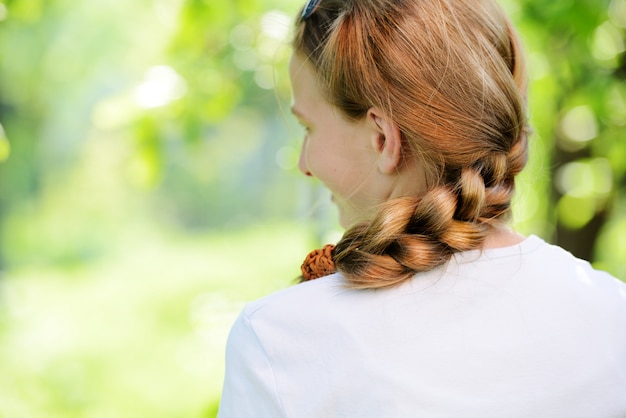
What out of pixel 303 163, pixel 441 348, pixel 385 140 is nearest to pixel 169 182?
pixel 303 163

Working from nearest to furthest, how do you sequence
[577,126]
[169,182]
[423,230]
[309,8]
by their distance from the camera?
[423,230] → [309,8] → [577,126] → [169,182]

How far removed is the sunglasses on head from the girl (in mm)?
38

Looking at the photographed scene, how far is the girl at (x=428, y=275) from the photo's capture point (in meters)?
1.02

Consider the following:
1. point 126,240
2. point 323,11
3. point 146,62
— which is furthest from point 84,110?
point 323,11

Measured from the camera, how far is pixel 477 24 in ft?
4.03

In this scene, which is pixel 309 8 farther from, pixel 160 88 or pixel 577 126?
pixel 577 126

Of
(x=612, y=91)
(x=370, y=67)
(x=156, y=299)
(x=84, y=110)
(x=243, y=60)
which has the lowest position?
(x=156, y=299)

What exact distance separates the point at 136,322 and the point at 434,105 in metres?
5.18

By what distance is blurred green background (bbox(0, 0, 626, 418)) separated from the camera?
2637 mm

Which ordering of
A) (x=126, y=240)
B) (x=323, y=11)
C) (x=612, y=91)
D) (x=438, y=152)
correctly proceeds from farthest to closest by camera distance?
1. (x=126, y=240)
2. (x=612, y=91)
3. (x=323, y=11)
4. (x=438, y=152)

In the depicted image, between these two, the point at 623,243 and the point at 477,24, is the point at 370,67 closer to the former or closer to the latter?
the point at 477,24

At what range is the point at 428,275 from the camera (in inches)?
42.5

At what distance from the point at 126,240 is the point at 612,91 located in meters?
6.08

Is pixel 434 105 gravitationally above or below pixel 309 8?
below
